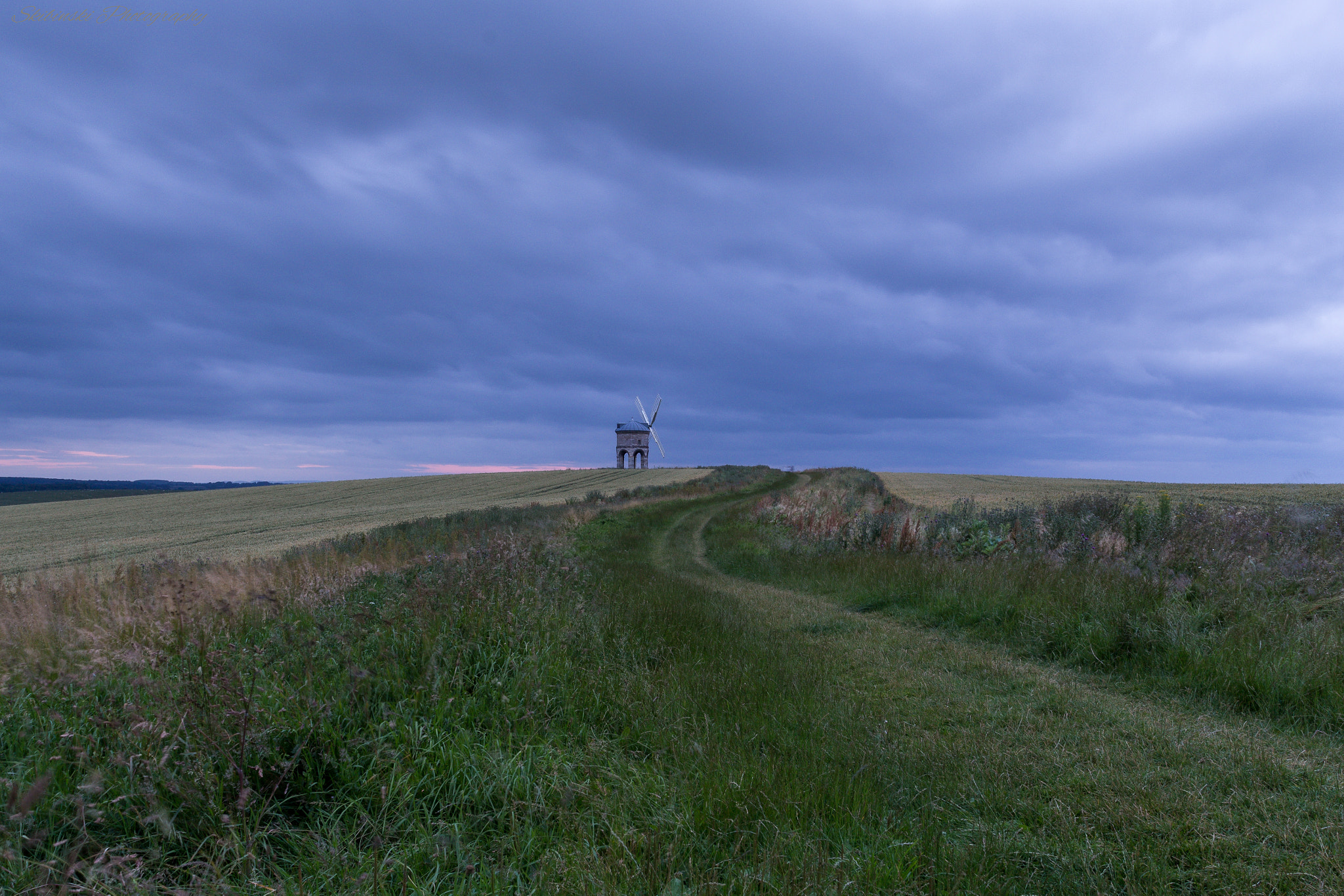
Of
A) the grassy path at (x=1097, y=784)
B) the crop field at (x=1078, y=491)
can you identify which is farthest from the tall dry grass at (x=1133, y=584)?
the crop field at (x=1078, y=491)

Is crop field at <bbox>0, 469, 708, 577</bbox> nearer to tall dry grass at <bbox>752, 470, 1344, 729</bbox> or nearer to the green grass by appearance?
the green grass

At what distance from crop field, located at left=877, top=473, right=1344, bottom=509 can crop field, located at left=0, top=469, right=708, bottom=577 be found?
21.4m

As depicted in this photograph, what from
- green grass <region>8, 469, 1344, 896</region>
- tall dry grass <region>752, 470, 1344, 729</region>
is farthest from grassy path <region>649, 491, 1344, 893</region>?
tall dry grass <region>752, 470, 1344, 729</region>

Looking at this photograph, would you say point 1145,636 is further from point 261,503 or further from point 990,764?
point 261,503

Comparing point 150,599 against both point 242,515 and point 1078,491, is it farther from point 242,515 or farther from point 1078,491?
point 1078,491

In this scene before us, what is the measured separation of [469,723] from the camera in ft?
15.1

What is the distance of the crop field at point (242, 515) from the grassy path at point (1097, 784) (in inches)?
546

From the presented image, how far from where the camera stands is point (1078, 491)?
32531 mm

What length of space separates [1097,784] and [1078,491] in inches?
1326

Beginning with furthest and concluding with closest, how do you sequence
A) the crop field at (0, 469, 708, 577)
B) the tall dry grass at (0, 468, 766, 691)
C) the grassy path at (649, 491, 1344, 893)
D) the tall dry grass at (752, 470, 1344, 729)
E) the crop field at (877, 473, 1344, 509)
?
the crop field at (877, 473, 1344, 509)
the crop field at (0, 469, 708, 577)
the tall dry grass at (752, 470, 1344, 729)
the tall dry grass at (0, 468, 766, 691)
the grassy path at (649, 491, 1344, 893)

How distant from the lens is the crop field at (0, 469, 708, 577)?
20.5m

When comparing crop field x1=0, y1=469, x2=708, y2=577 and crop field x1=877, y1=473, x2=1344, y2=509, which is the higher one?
crop field x1=877, y1=473, x2=1344, y2=509

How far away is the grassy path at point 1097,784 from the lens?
3146 mm

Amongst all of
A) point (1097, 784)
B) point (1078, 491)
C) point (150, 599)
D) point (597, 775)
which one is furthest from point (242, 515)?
point (1078, 491)
